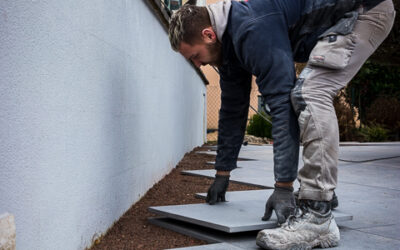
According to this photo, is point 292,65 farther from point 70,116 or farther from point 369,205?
point 369,205

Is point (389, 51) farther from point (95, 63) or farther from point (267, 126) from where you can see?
point (267, 126)

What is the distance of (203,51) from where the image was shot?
2.05 meters

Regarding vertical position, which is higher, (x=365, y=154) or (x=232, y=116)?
(x=232, y=116)

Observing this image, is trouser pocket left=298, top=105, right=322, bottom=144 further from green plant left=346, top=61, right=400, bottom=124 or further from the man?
green plant left=346, top=61, right=400, bottom=124

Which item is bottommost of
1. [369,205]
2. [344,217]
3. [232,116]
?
[369,205]

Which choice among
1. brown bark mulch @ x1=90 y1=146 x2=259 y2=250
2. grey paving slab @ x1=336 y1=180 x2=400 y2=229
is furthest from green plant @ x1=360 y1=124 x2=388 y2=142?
brown bark mulch @ x1=90 y1=146 x2=259 y2=250

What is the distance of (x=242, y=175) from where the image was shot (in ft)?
13.1

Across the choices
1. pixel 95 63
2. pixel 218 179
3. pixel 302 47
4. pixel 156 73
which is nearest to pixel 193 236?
pixel 218 179

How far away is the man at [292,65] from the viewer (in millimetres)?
1783

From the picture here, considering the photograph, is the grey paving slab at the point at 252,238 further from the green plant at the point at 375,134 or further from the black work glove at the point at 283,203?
the green plant at the point at 375,134

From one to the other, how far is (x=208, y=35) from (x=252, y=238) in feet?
3.07

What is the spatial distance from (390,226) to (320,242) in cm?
57

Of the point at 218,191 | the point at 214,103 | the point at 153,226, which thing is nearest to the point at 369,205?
the point at 218,191

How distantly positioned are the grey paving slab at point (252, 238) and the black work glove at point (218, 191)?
0.26 metres
